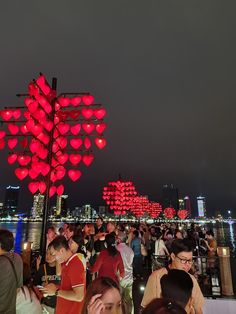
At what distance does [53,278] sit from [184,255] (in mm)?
2305

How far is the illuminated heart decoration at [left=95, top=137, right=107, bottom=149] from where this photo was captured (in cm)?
989

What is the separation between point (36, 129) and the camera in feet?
27.1

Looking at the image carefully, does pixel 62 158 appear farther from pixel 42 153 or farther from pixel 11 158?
pixel 11 158

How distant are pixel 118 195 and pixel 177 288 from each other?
2859cm

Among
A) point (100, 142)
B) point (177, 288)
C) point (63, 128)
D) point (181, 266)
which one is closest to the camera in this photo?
point (177, 288)

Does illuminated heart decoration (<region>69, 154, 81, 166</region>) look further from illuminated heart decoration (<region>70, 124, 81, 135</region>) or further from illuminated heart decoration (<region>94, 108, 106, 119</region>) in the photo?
illuminated heart decoration (<region>94, 108, 106, 119</region>)

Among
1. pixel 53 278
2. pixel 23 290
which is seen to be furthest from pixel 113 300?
pixel 53 278

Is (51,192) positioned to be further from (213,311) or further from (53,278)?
(213,311)

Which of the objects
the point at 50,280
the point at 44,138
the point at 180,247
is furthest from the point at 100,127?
the point at 180,247

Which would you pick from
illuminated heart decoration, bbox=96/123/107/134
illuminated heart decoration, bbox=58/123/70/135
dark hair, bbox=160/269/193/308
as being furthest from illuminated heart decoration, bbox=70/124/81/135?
dark hair, bbox=160/269/193/308

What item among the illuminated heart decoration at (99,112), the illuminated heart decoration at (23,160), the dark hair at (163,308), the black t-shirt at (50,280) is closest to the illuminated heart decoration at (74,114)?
the illuminated heart decoration at (99,112)

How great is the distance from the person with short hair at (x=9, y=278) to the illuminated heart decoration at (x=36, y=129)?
16.5 feet

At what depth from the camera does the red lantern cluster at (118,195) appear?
1198 inches

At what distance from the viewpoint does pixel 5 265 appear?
3.49 meters
